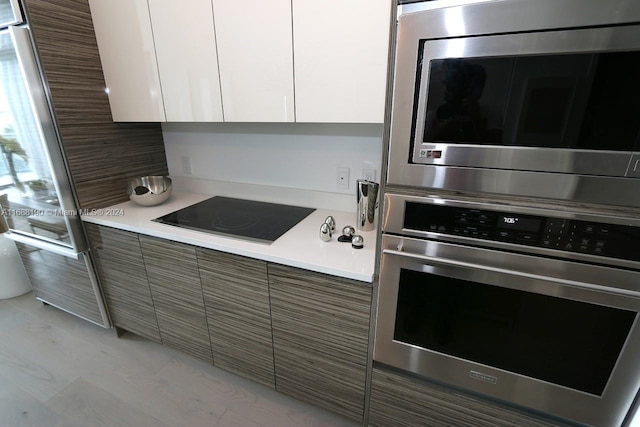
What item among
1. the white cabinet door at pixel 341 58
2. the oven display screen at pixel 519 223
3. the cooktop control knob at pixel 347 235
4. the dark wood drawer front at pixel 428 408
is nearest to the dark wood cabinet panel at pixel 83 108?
the white cabinet door at pixel 341 58

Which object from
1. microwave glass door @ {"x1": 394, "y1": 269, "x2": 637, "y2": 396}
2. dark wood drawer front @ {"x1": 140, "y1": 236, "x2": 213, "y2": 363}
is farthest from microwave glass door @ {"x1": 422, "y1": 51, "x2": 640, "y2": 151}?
dark wood drawer front @ {"x1": 140, "y1": 236, "x2": 213, "y2": 363}

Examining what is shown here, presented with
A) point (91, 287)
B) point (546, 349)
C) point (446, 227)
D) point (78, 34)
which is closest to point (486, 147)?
point (446, 227)

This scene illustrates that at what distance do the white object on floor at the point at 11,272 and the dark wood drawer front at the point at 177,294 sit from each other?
1.63 metres

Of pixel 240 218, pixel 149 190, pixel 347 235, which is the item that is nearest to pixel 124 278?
pixel 149 190

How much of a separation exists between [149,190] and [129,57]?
0.71 meters

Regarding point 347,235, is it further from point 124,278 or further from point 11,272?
point 11,272

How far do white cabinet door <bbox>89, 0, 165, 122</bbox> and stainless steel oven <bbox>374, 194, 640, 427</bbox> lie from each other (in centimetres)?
135

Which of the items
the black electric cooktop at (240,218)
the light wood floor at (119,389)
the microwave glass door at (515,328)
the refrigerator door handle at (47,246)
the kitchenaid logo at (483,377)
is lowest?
the light wood floor at (119,389)

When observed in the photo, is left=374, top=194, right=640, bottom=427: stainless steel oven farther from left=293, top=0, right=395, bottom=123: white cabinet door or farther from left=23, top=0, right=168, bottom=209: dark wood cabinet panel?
left=23, top=0, right=168, bottom=209: dark wood cabinet panel

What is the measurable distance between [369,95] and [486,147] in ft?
1.66

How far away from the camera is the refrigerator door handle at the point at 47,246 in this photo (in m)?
1.64

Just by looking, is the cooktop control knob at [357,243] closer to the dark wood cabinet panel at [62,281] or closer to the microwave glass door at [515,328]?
the microwave glass door at [515,328]

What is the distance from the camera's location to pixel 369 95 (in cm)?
107

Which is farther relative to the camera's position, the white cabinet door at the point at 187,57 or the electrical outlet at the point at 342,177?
the electrical outlet at the point at 342,177
